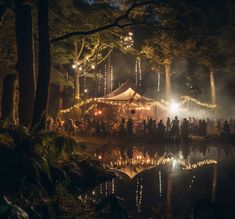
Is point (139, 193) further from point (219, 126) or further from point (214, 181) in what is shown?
point (219, 126)

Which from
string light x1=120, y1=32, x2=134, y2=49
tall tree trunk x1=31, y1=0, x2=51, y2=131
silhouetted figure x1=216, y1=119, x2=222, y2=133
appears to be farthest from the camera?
silhouetted figure x1=216, y1=119, x2=222, y2=133

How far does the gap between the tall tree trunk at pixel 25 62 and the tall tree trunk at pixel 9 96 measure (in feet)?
3.80

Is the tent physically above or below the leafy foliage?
above

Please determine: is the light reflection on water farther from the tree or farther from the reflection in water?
the tree

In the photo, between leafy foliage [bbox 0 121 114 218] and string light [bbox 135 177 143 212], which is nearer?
leafy foliage [bbox 0 121 114 218]

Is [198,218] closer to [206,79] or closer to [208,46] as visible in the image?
[208,46]

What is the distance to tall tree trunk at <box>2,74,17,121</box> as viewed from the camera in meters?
14.8

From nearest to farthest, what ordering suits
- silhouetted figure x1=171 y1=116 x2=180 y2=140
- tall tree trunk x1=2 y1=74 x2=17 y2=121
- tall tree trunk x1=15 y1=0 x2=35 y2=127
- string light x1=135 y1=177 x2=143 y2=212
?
string light x1=135 y1=177 x2=143 y2=212 → tall tree trunk x1=15 y1=0 x2=35 y2=127 → tall tree trunk x1=2 y1=74 x2=17 y2=121 → silhouetted figure x1=171 y1=116 x2=180 y2=140

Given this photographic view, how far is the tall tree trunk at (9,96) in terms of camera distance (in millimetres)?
14844

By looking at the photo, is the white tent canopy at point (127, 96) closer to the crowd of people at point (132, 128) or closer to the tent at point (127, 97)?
the tent at point (127, 97)

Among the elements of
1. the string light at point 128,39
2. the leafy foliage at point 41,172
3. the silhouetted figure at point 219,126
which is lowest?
the leafy foliage at point 41,172

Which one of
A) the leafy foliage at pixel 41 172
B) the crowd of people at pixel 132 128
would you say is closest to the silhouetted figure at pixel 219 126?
the crowd of people at pixel 132 128

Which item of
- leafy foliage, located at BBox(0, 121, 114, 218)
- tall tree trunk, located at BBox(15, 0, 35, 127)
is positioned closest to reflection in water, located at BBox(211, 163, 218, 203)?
leafy foliage, located at BBox(0, 121, 114, 218)

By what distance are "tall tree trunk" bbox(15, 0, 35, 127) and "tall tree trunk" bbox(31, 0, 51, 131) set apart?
30 cm
